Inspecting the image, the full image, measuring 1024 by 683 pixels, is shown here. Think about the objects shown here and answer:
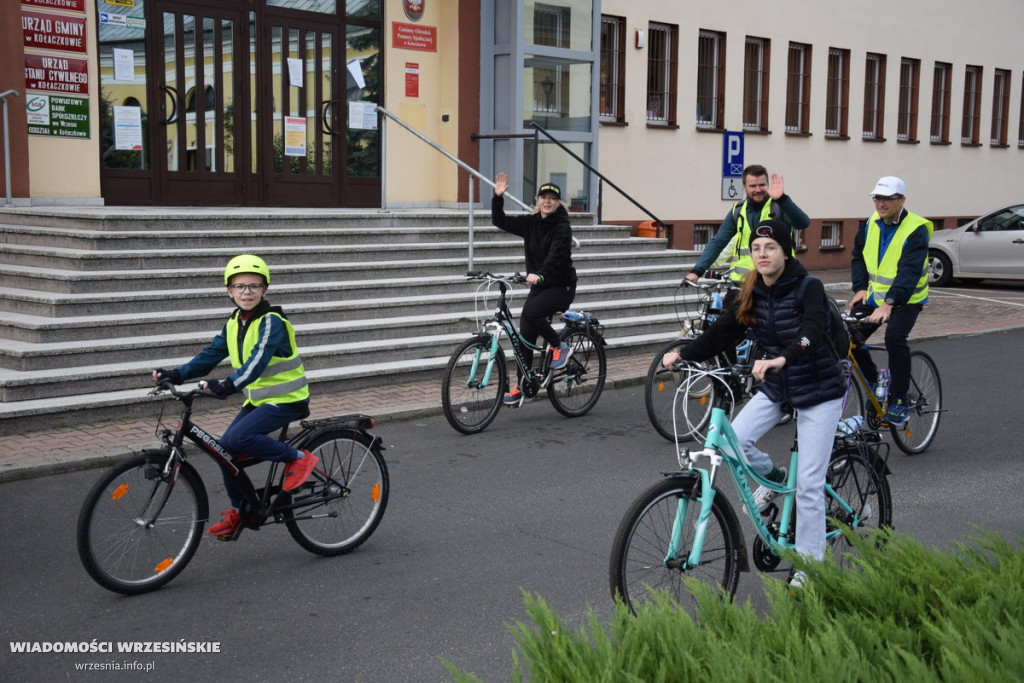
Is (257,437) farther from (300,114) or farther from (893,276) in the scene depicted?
(300,114)

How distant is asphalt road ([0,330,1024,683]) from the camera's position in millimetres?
4609

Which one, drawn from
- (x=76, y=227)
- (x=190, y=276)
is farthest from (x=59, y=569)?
(x=76, y=227)

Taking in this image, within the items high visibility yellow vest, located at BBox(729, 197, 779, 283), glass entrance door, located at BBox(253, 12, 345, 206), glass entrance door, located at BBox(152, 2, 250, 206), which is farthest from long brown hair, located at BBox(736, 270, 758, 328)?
glass entrance door, located at BBox(253, 12, 345, 206)

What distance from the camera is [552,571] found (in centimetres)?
568

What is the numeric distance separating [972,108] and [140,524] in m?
26.4

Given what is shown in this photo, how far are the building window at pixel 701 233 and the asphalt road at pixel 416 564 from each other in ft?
40.3

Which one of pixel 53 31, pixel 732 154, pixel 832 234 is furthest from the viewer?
pixel 832 234

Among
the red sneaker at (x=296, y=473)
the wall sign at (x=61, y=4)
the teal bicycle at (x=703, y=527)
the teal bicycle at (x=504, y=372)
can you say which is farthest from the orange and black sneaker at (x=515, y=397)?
the wall sign at (x=61, y=4)

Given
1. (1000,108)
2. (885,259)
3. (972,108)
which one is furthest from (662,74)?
(885,259)

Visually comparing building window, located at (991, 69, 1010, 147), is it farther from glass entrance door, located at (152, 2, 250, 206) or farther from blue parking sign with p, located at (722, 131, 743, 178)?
Result: glass entrance door, located at (152, 2, 250, 206)

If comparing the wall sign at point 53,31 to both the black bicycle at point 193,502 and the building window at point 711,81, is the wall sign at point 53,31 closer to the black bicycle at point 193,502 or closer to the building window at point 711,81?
the black bicycle at point 193,502

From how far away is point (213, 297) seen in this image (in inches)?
420

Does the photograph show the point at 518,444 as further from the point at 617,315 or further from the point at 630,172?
the point at 630,172

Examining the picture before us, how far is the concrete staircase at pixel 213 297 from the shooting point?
29.8 ft
